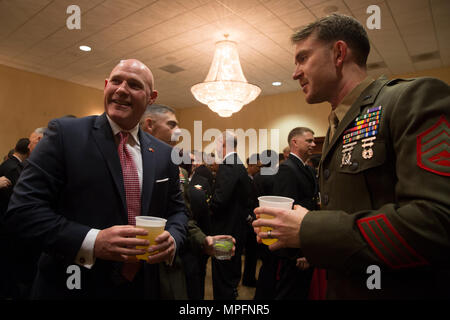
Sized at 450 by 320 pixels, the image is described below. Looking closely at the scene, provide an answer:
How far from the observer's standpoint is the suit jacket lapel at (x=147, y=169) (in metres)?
1.25

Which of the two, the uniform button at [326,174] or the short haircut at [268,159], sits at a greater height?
the short haircut at [268,159]

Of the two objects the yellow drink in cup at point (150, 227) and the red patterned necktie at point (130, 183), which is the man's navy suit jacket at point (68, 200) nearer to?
the red patterned necktie at point (130, 183)

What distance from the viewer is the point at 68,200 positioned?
44.4 inches

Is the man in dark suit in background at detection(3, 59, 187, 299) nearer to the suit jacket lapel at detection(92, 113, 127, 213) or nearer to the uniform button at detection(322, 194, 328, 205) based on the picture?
the suit jacket lapel at detection(92, 113, 127, 213)

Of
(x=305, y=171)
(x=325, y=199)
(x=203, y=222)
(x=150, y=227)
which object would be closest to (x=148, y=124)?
(x=203, y=222)

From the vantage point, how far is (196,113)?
31.1 feet

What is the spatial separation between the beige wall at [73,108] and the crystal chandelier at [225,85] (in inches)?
127

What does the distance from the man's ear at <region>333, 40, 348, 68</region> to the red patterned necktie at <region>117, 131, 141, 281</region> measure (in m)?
1.03

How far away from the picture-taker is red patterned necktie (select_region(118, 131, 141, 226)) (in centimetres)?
122

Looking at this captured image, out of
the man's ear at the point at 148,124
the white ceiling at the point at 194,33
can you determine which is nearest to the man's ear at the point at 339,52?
the man's ear at the point at 148,124

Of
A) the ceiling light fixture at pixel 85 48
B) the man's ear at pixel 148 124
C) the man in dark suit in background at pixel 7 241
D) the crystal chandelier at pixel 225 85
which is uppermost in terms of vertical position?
the ceiling light fixture at pixel 85 48
